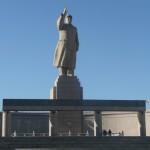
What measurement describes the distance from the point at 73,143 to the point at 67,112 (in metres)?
5.94

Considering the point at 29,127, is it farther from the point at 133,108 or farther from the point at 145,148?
the point at 145,148

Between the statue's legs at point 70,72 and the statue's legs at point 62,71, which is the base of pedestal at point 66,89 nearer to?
the statue's legs at point 62,71

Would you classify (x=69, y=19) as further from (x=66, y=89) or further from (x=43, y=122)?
(x=43, y=122)

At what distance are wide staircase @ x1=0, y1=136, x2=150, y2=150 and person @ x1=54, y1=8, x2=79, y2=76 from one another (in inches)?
315

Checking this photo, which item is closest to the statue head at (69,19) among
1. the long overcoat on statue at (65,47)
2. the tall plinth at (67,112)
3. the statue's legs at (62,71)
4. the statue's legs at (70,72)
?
the long overcoat on statue at (65,47)

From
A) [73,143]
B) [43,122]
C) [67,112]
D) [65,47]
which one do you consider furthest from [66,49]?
[43,122]

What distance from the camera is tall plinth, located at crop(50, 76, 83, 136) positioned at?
3359 centimetres

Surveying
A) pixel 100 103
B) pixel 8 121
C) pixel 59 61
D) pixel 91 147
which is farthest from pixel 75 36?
pixel 91 147

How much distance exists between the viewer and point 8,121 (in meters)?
31.8

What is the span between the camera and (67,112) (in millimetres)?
33844

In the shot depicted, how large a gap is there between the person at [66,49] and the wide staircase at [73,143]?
8.00m

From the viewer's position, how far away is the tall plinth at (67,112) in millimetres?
33594

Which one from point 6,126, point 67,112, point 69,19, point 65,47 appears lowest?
point 6,126

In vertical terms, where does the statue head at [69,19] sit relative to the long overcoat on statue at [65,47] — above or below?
above
